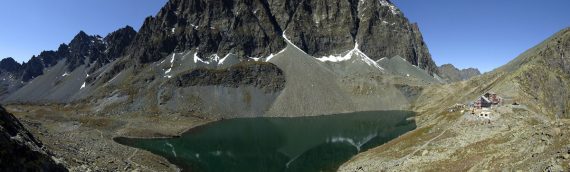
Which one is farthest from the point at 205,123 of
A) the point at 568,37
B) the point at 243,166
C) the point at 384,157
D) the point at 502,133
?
the point at 568,37

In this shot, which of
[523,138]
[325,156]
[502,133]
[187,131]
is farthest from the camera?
[187,131]

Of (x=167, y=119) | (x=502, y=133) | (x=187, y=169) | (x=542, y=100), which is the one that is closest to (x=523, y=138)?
(x=502, y=133)

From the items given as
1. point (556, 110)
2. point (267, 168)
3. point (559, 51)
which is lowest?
point (267, 168)

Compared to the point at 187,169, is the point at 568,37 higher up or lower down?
higher up

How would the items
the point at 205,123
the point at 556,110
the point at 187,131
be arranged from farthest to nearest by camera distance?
the point at 205,123
the point at 187,131
the point at 556,110

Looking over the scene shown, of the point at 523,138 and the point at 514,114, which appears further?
the point at 514,114

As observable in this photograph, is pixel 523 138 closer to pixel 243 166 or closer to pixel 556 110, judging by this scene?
pixel 243 166
